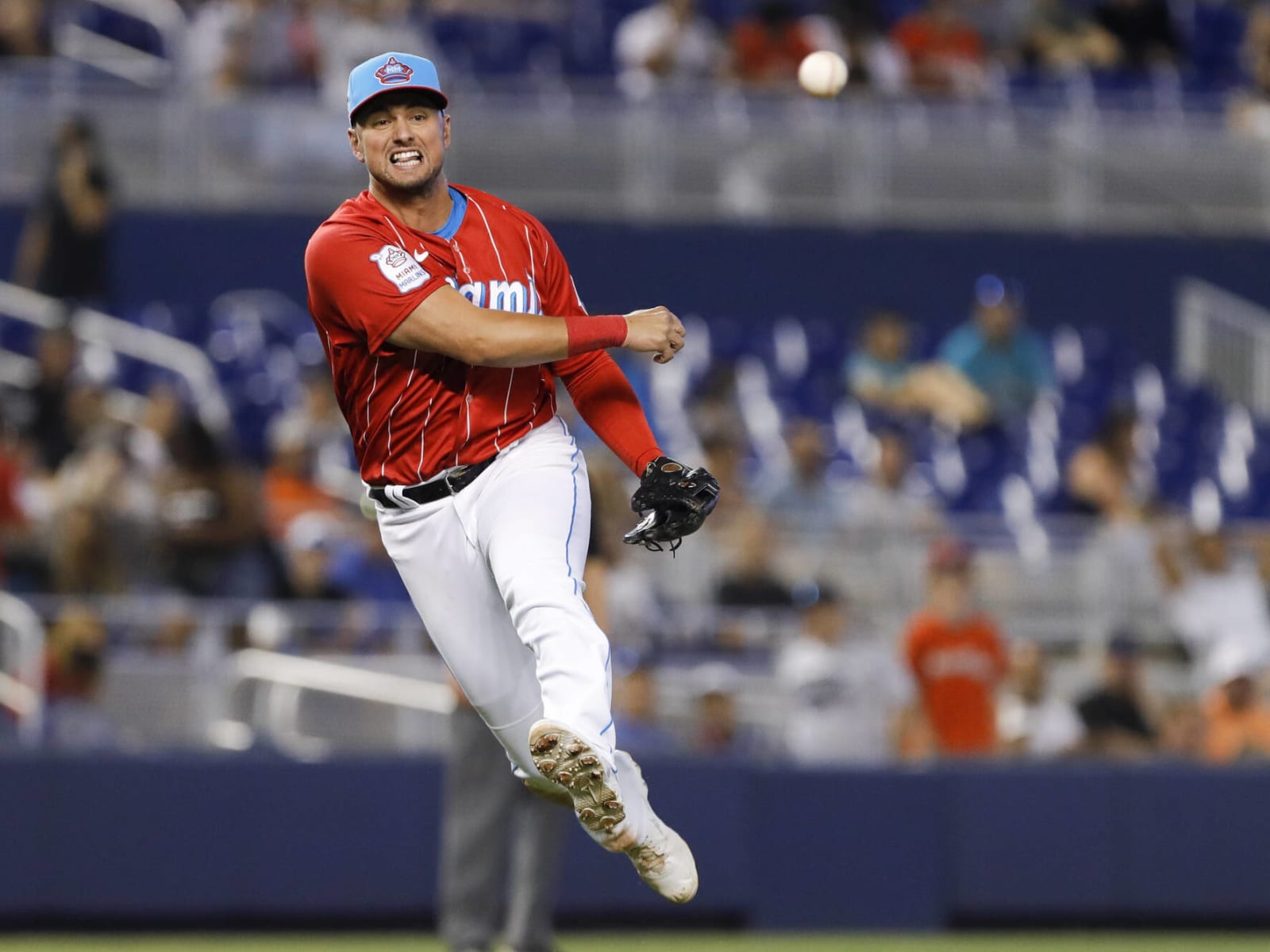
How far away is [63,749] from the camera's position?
1039 cm

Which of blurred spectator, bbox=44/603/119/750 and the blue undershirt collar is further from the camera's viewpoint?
blurred spectator, bbox=44/603/119/750

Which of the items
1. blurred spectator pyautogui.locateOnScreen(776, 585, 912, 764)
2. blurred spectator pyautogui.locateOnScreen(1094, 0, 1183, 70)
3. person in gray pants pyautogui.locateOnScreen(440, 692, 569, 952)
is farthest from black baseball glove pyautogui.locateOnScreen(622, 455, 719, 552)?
blurred spectator pyautogui.locateOnScreen(1094, 0, 1183, 70)

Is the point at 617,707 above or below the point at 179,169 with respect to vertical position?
below

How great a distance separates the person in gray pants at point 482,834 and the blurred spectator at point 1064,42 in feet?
37.0

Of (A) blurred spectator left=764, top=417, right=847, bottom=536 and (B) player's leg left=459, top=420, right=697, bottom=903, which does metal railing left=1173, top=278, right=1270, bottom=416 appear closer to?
(A) blurred spectator left=764, top=417, right=847, bottom=536

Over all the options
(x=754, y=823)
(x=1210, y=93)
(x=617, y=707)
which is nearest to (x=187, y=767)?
(x=617, y=707)

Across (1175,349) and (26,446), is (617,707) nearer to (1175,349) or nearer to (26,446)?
(26,446)

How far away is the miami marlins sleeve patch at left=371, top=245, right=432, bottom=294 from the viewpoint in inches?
230

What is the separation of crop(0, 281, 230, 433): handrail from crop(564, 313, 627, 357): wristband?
7616mm

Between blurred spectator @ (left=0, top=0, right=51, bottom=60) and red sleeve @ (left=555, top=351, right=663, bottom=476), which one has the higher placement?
blurred spectator @ (left=0, top=0, right=51, bottom=60)

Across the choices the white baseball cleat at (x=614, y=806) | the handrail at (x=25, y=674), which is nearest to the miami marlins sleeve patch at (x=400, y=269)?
the white baseball cleat at (x=614, y=806)

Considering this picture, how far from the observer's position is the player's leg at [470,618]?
6.10 meters

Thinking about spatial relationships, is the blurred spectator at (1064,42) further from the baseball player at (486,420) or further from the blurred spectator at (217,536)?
the baseball player at (486,420)

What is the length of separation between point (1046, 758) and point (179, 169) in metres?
7.96
